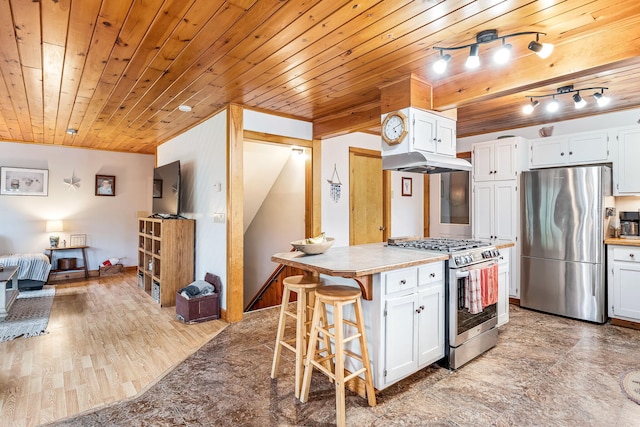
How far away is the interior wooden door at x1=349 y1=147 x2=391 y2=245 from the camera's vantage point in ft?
16.6

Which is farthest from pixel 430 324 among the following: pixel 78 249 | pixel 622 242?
pixel 78 249

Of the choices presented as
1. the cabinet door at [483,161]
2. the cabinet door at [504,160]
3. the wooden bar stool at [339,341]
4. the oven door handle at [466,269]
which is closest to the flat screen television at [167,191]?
the wooden bar stool at [339,341]

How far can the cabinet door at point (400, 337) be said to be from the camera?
2199mm

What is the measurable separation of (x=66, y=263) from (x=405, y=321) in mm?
6473

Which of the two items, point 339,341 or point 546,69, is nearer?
point 339,341

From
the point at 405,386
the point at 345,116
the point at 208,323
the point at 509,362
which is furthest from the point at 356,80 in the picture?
→ the point at 208,323

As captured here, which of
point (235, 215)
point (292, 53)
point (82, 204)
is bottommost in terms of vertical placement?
point (235, 215)

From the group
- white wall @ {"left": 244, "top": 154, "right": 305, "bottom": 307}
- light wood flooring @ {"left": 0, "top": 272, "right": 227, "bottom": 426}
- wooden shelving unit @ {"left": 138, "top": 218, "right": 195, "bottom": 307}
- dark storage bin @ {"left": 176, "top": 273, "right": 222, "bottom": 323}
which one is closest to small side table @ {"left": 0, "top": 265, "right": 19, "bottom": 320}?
light wood flooring @ {"left": 0, "top": 272, "right": 227, "bottom": 426}

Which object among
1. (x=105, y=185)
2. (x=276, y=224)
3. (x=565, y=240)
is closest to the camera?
(x=565, y=240)

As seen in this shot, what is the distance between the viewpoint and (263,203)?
5828mm

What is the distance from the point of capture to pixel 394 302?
7.26ft

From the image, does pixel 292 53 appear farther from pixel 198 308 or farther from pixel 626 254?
pixel 626 254

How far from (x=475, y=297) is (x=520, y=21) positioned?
6.28ft

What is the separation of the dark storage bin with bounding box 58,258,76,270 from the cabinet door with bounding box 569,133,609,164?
26.2 ft
